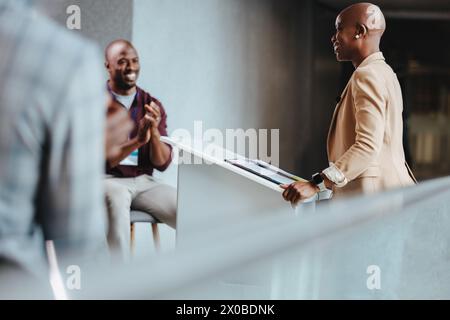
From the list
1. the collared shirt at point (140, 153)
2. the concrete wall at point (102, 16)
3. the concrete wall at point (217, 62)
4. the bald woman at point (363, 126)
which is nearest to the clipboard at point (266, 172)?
the bald woman at point (363, 126)

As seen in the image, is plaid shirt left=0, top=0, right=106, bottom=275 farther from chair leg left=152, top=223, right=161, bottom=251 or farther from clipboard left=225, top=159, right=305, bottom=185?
chair leg left=152, top=223, right=161, bottom=251

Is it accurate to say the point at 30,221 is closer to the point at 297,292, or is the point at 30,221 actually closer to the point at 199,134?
the point at 297,292

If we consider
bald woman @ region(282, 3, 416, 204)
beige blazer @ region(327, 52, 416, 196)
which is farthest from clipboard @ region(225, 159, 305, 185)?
beige blazer @ region(327, 52, 416, 196)

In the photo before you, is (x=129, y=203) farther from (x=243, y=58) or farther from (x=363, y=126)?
(x=363, y=126)

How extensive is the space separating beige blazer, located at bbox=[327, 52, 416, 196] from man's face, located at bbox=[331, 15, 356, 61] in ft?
0.27

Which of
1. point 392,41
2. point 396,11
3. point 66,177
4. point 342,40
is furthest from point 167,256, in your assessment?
point 392,41

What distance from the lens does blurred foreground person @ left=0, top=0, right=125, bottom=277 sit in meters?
0.75

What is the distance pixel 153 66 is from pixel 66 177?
284 cm

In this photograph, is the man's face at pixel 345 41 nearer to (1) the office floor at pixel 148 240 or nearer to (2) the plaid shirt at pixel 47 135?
(1) the office floor at pixel 148 240

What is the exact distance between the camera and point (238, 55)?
386cm

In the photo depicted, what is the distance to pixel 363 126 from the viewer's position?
2.09 m

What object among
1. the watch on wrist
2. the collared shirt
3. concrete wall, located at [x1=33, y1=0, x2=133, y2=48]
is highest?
concrete wall, located at [x1=33, y1=0, x2=133, y2=48]

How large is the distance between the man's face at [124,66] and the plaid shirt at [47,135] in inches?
105

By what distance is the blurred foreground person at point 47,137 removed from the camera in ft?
2.45
